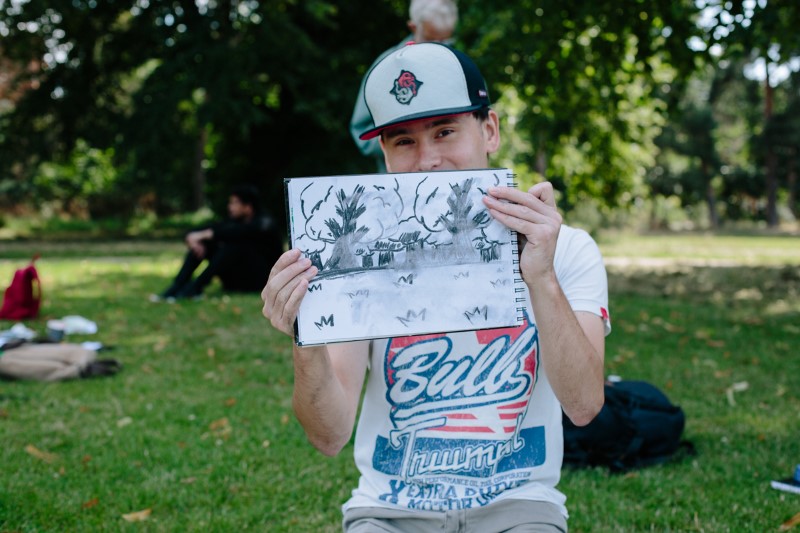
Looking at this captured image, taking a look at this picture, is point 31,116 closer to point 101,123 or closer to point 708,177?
point 101,123

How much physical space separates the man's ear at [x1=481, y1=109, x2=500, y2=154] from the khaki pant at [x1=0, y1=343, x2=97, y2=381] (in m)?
4.49

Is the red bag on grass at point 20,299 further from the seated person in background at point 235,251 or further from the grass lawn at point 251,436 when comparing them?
the seated person in background at point 235,251

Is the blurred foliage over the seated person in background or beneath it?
over

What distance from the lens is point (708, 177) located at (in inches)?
1801

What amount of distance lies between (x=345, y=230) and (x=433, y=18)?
4.06 meters

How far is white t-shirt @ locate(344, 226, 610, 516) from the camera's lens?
183cm

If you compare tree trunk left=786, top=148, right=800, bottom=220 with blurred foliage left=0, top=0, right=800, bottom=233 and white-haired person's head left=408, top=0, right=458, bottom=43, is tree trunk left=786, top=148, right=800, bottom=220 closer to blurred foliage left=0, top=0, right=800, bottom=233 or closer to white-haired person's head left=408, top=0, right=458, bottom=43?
blurred foliage left=0, top=0, right=800, bottom=233

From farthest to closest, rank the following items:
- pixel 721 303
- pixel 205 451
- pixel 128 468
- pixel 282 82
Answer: pixel 282 82, pixel 721 303, pixel 205 451, pixel 128 468

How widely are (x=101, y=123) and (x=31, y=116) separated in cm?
189

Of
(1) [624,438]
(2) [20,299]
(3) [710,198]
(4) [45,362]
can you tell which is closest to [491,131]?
(1) [624,438]

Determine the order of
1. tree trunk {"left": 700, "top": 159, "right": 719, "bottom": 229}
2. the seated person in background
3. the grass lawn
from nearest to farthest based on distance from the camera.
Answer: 1. the grass lawn
2. the seated person in background
3. tree trunk {"left": 700, "top": 159, "right": 719, "bottom": 229}

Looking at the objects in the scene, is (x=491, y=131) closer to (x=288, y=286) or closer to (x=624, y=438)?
(x=288, y=286)

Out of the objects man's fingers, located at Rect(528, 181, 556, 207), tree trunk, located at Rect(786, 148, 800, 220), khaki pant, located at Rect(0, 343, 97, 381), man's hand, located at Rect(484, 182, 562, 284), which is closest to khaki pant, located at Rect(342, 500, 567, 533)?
man's hand, located at Rect(484, 182, 562, 284)

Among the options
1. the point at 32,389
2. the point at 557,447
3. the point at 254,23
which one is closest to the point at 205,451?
the point at 32,389
